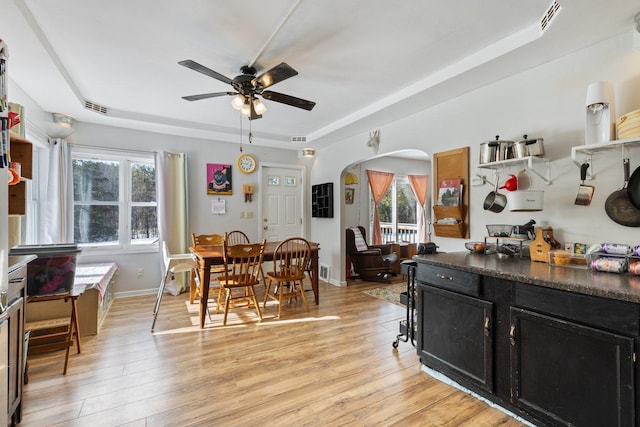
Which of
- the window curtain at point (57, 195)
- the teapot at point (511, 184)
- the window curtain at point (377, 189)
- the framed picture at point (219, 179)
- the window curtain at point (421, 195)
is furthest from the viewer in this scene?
the window curtain at point (421, 195)

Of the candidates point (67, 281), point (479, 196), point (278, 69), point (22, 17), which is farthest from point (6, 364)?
point (479, 196)

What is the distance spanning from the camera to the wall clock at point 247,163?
518 cm

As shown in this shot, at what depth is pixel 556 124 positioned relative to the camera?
2.26 meters

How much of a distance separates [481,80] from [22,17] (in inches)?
134

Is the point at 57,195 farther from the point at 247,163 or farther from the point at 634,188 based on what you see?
the point at 634,188

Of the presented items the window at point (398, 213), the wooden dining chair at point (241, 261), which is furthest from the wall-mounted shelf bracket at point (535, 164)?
the window at point (398, 213)

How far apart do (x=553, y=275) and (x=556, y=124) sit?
4.27ft

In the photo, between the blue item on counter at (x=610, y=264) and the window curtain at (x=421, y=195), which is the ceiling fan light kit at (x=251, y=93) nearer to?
the blue item on counter at (x=610, y=264)

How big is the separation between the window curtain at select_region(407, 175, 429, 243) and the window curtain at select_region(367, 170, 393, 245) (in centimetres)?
72

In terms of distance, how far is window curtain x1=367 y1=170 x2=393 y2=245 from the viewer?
653 cm

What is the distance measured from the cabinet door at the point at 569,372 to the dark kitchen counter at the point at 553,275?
0.19 m

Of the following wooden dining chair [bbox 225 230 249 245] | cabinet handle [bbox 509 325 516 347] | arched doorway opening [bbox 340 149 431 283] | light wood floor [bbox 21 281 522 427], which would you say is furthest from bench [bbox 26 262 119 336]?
arched doorway opening [bbox 340 149 431 283]

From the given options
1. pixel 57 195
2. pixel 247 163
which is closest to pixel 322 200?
pixel 247 163

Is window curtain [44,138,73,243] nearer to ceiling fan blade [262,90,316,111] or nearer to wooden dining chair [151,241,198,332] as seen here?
wooden dining chair [151,241,198,332]
